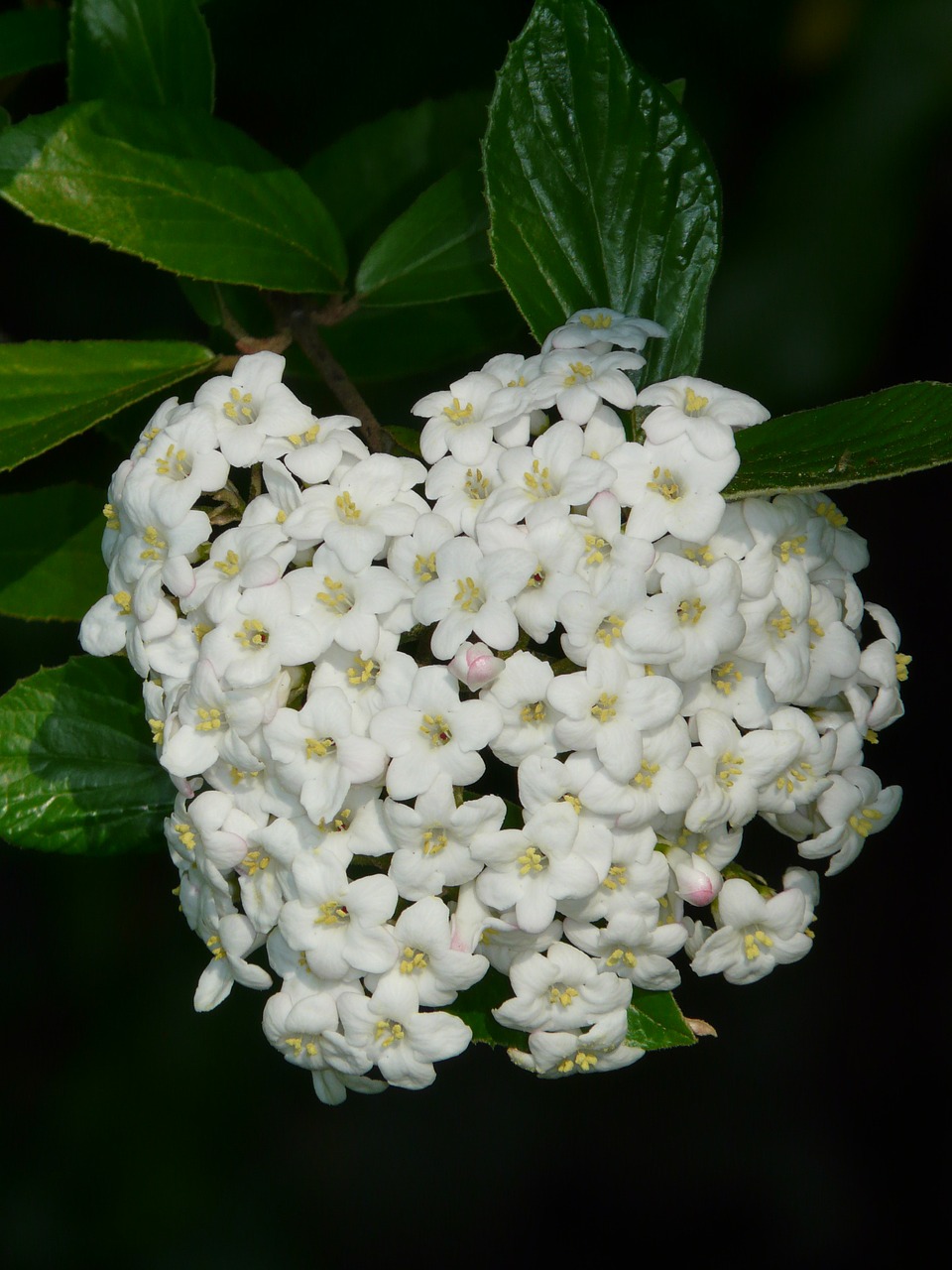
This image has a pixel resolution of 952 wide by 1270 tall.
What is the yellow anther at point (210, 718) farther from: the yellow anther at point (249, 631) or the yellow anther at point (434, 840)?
the yellow anther at point (434, 840)

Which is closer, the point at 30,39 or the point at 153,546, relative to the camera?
the point at 153,546

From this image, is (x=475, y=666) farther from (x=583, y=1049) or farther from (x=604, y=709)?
(x=583, y=1049)

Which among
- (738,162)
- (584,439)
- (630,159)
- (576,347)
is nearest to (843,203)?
(738,162)

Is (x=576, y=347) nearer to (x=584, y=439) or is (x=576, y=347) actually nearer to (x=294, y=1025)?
(x=584, y=439)

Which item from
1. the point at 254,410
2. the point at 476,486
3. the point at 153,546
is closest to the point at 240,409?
the point at 254,410

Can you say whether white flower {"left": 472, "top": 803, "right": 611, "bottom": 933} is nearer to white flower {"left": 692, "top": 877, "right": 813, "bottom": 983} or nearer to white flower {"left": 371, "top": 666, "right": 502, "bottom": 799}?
white flower {"left": 371, "top": 666, "right": 502, "bottom": 799}

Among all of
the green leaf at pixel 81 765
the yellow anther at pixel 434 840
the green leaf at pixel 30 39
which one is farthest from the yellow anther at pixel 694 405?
the green leaf at pixel 30 39
